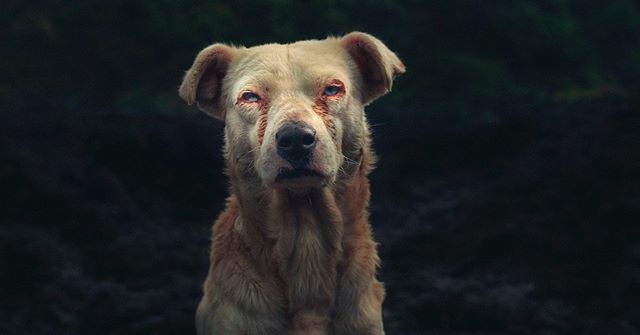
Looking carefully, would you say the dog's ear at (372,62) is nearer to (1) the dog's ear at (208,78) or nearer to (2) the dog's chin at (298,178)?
(1) the dog's ear at (208,78)

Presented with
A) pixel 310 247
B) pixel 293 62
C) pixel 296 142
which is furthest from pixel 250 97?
pixel 310 247

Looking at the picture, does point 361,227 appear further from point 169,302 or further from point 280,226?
point 169,302

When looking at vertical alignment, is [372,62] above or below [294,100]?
above

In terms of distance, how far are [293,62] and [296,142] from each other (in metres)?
0.66

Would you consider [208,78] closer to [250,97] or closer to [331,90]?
[250,97]

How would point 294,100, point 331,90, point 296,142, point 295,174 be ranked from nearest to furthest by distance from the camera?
1. point 296,142
2. point 295,174
3. point 294,100
4. point 331,90

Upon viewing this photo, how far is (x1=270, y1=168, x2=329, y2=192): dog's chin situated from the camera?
4.65 metres

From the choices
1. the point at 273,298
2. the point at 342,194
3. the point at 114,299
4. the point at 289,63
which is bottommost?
the point at 114,299

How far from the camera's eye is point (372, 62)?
536 centimetres

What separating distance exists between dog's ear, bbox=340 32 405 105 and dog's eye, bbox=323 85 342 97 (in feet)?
1.25

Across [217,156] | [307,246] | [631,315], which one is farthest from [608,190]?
[307,246]

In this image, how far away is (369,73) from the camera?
544cm

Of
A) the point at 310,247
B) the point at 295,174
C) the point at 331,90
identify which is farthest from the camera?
the point at 310,247

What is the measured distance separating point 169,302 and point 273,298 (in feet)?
8.28
